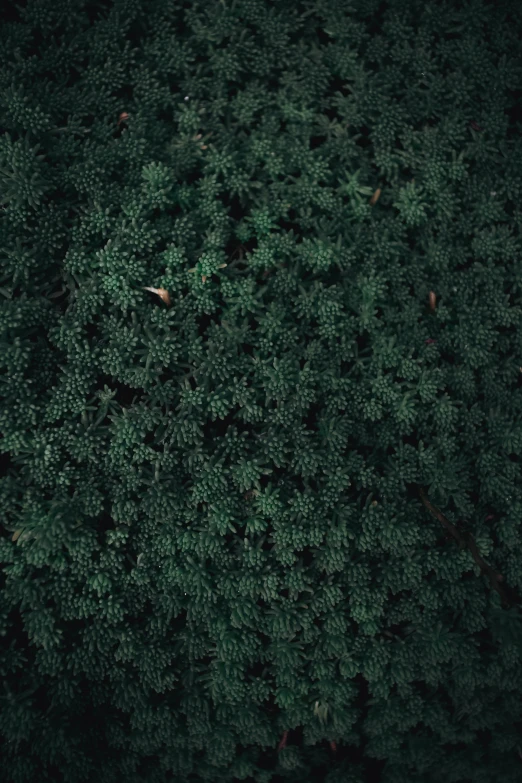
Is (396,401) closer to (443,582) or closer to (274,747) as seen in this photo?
(443,582)

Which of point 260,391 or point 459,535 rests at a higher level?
point 260,391

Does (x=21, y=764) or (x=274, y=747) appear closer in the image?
(x=21, y=764)

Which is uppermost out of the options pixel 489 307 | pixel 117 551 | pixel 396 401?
pixel 489 307

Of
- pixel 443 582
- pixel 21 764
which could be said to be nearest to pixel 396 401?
pixel 443 582

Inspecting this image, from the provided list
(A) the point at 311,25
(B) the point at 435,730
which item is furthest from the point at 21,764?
(A) the point at 311,25

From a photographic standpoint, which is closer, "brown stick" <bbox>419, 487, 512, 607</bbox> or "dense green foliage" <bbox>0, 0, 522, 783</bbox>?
"dense green foliage" <bbox>0, 0, 522, 783</bbox>

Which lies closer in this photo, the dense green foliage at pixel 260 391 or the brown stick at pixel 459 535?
the dense green foliage at pixel 260 391

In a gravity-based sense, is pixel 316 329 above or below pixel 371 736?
above
